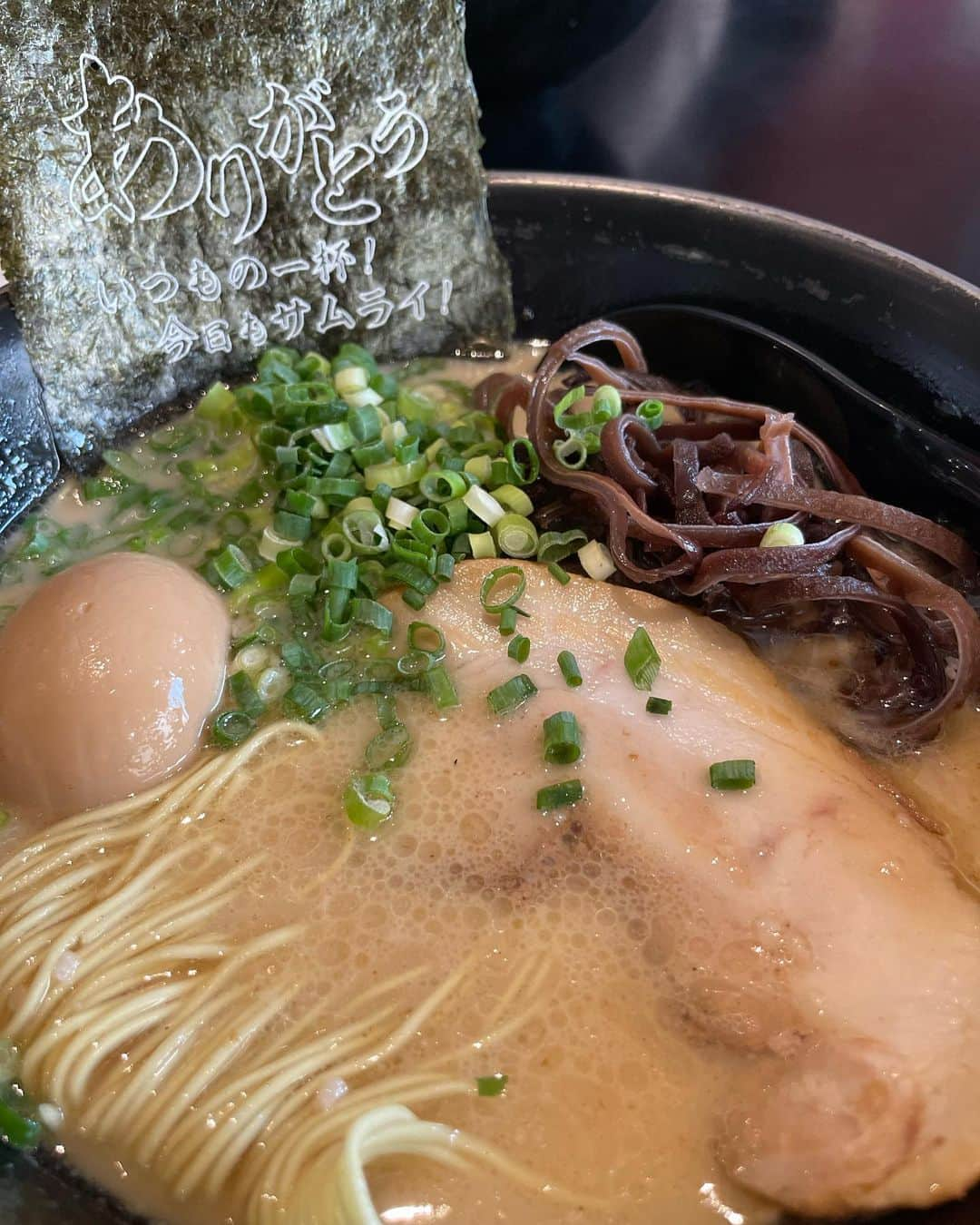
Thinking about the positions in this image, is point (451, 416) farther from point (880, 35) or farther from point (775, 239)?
point (880, 35)

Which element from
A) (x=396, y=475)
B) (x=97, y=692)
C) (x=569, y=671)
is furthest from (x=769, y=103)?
(x=97, y=692)

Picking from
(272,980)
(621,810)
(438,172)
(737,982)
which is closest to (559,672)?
(621,810)

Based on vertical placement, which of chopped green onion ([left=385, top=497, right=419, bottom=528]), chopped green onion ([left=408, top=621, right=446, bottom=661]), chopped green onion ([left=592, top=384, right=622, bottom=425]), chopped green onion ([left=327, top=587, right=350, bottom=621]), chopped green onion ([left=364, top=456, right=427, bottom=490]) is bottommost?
chopped green onion ([left=408, top=621, right=446, bottom=661])

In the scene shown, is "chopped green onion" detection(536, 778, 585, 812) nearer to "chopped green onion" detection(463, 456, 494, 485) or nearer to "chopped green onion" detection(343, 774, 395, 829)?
"chopped green onion" detection(343, 774, 395, 829)

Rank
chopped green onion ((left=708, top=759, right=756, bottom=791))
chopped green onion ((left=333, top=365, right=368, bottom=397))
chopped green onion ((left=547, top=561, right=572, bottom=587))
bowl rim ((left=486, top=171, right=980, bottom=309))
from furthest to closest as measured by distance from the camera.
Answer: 1. chopped green onion ((left=333, top=365, right=368, bottom=397))
2. bowl rim ((left=486, top=171, right=980, bottom=309))
3. chopped green onion ((left=547, top=561, right=572, bottom=587))
4. chopped green onion ((left=708, top=759, right=756, bottom=791))

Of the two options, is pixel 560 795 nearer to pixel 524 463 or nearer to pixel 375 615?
pixel 375 615

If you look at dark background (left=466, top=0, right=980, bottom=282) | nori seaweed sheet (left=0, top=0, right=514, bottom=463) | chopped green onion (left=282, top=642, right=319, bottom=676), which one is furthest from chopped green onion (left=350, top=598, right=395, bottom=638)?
dark background (left=466, top=0, right=980, bottom=282)
